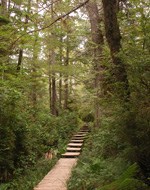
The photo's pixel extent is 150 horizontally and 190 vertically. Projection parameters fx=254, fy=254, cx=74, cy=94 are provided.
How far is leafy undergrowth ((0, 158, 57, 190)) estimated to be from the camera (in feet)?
22.1

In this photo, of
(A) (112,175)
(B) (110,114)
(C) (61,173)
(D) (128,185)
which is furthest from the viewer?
(C) (61,173)

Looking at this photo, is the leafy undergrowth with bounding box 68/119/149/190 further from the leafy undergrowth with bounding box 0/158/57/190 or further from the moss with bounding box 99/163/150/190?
the leafy undergrowth with bounding box 0/158/57/190

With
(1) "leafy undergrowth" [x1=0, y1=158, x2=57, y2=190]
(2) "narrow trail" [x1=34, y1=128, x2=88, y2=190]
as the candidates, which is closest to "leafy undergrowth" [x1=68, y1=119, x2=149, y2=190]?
(2) "narrow trail" [x1=34, y1=128, x2=88, y2=190]

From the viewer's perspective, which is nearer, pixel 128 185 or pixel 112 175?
pixel 128 185

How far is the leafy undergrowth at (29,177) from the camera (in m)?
6.72

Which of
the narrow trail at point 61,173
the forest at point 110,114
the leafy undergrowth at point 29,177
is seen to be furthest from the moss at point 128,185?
the leafy undergrowth at point 29,177

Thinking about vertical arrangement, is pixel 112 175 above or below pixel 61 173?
above

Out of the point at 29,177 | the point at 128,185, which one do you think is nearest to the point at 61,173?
the point at 29,177

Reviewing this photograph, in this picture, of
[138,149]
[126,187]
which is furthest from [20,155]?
[126,187]

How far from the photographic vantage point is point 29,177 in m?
7.65

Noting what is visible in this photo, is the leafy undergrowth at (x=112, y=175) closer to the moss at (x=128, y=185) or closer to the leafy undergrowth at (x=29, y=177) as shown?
the moss at (x=128, y=185)

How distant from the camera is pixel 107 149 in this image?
788cm

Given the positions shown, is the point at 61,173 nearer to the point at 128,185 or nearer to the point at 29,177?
the point at 29,177

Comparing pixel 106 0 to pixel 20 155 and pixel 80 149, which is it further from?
pixel 80 149
